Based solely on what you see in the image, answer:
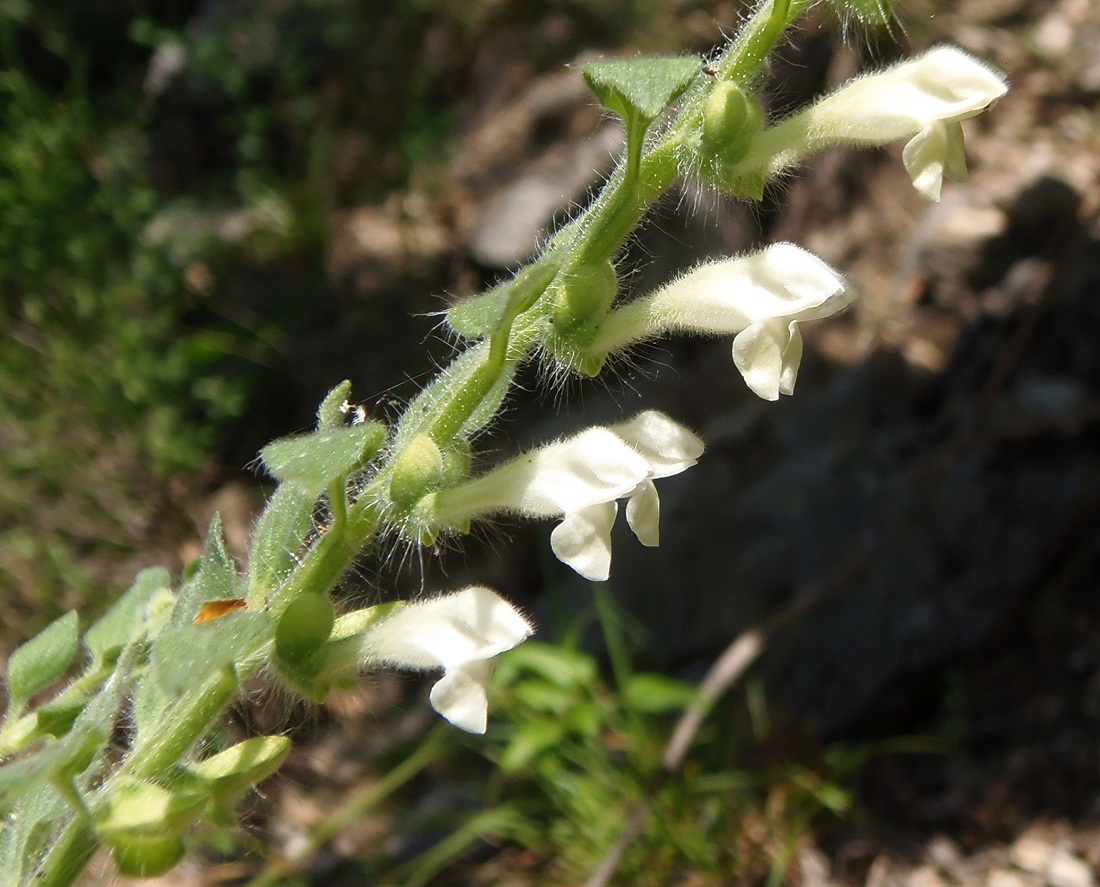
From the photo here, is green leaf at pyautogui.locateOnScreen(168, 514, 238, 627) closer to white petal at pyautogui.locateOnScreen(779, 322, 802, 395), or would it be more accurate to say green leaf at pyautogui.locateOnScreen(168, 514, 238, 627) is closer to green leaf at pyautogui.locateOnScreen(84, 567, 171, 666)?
green leaf at pyautogui.locateOnScreen(84, 567, 171, 666)

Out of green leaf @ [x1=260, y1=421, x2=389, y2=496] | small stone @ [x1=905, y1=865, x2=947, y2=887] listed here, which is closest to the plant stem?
green leaf @ [x1=260, y1=421, x2=389, y2=496]

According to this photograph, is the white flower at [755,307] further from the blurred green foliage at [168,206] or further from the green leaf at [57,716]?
the blurred green foliage at [168,206]

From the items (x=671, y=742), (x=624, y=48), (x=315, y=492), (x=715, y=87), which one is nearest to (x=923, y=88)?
(x=715, y=87)

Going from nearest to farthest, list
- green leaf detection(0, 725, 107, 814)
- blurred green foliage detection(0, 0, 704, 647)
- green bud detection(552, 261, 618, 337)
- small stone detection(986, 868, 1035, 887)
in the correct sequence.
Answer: green leaf detection(0, 725, 107, 814) → green bud detection(552, 261, 618, 337) → small stone detection(986, 868, 1035, 887) → blurred green foliage detection(0, 0, 704, 647)

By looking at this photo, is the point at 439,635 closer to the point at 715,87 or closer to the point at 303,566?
the point at 303,566

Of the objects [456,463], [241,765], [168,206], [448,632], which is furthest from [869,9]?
[168,206]

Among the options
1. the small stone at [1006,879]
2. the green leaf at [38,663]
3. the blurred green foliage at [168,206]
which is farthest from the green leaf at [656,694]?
the green leaf at [38,663]

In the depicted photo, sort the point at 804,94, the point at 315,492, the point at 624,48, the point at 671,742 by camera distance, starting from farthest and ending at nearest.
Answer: the point at 624,48 < the point at 804,94 < the point at 671,742 < the point at 315,492
